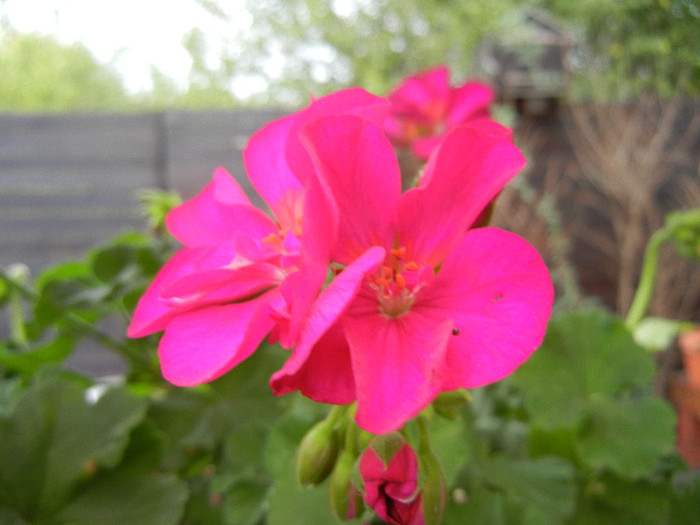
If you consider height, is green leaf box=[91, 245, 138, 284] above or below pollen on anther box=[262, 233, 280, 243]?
below

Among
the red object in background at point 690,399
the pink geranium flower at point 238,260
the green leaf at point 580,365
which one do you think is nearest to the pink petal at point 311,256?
the pink geranium flower at point 238,260

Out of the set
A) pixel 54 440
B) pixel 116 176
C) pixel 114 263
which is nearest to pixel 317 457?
pixel 54 440

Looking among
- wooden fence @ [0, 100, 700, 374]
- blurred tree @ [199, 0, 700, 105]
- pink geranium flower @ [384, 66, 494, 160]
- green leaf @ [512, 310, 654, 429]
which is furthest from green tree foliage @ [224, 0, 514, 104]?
green leaf @ [512, 310, 654, 429]

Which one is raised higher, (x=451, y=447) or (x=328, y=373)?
(x=328, y=373)

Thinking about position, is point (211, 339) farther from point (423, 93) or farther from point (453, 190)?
point (423, 93)

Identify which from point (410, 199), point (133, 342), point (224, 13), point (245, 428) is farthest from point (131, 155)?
point (410, 199)

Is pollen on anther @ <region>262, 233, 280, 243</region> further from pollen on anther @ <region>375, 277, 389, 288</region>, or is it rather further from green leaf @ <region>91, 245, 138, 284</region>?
green leaf @ <region>91, 245, 138, 284</region>

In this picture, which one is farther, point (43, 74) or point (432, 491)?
point (43, 74)
